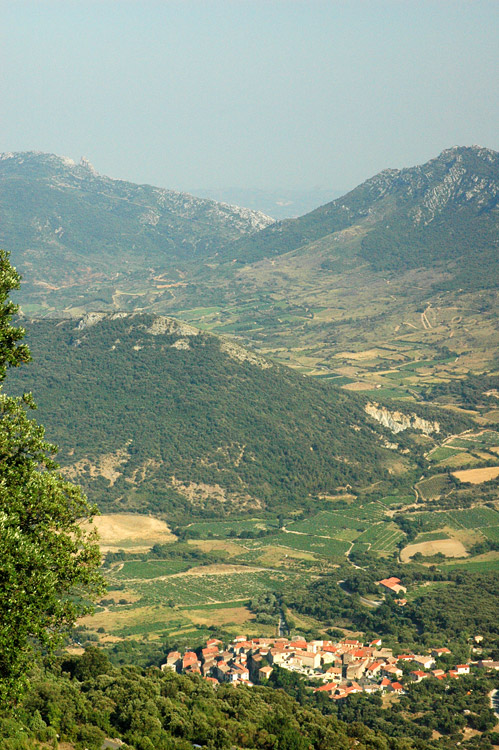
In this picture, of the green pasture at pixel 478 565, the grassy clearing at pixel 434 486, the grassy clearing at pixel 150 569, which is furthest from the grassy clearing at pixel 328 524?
the grassy clearing at pixel 150 569

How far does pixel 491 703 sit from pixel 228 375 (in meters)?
98.6

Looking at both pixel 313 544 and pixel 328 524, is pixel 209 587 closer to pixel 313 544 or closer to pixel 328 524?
pixel 313 544

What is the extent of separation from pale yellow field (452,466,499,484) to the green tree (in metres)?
109

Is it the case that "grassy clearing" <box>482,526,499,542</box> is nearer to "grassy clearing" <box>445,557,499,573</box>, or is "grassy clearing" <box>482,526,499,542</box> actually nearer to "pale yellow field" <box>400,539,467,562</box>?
"pale yellow field" <box>400,539,467,562</box>

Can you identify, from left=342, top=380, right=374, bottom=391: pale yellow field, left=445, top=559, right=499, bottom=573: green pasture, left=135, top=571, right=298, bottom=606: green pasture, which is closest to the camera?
left=135, top=571, right=298, bottom=606: green pasture

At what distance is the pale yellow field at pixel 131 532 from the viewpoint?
11150 cm

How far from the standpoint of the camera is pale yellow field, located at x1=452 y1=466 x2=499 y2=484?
136 metres

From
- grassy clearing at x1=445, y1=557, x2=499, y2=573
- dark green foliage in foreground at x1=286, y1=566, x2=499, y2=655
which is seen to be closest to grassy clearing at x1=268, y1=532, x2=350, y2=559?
dark green foliage in foreground at x1=286, y1=566, x2=499, y2=655

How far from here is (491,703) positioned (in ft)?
217

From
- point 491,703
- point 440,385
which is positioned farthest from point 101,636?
point 440,385

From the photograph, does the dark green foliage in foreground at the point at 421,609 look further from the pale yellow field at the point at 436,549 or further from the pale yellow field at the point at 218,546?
the pale yellow field at the point at 218,546

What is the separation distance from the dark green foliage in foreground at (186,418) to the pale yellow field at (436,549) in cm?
2391

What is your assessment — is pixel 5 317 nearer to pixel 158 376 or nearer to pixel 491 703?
pixel 491 703

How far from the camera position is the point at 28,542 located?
1203 inches
